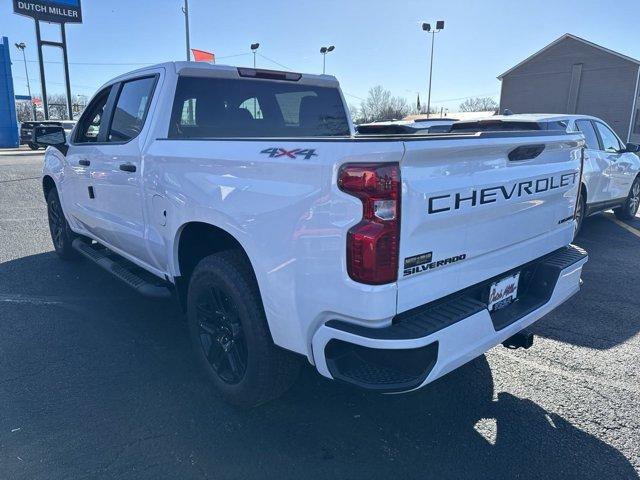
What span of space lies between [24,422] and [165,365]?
0.92 metres

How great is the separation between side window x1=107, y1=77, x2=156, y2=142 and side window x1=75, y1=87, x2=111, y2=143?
40 centimetres

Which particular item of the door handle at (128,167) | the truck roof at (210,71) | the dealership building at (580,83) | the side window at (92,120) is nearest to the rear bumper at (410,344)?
the door handle at (128,167)

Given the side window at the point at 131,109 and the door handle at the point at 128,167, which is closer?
the door handle at the point at 128,167

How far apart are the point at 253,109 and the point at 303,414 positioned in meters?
2.44

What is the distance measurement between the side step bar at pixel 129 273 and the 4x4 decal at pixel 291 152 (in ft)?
5.65

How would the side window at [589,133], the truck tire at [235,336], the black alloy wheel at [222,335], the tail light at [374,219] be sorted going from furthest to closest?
1. the side window at [589,133]
2. the black alloy wheel at [222,335]
3. the truck tire at [235,336]
4. the tail light at [374,219]

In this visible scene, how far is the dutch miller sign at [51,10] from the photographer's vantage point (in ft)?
101

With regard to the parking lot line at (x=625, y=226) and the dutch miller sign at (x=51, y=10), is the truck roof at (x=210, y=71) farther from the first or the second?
the dutch miller sign at (x=51, y=10)

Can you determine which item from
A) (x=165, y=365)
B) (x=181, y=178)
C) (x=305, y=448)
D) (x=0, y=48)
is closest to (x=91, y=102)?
(x=181, y=178)

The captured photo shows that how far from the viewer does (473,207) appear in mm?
2412

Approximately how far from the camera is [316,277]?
2.23m

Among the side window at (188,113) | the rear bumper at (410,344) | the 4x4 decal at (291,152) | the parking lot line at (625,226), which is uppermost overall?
the side window at (188,113)

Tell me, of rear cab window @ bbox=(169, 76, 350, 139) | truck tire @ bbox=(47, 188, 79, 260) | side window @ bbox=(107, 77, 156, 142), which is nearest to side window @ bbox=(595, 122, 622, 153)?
rear cab window @ bbox=(169, 76, 350, 139)

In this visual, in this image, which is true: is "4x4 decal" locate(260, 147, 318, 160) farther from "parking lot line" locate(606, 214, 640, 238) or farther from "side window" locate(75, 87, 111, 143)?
"parking lot line" locate(606, 214, 640, 238)
